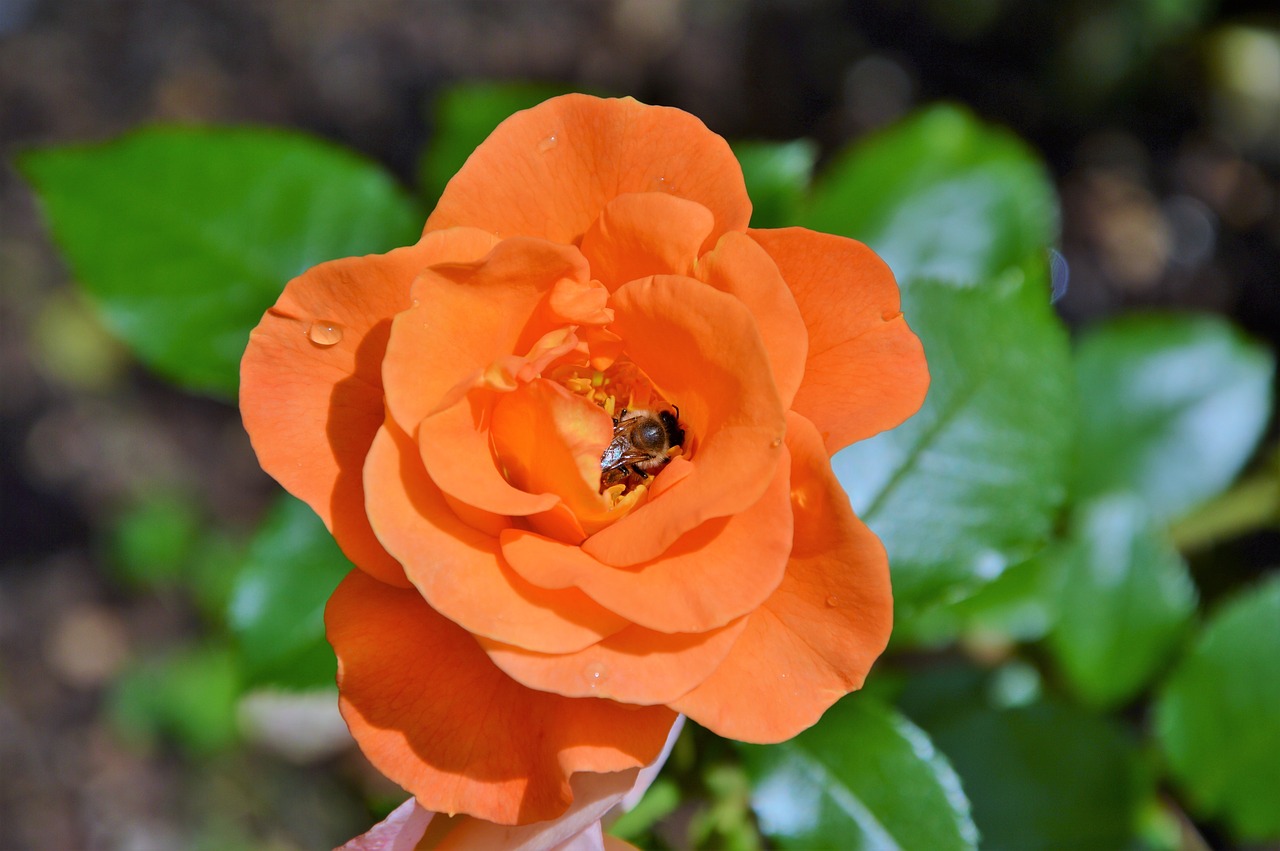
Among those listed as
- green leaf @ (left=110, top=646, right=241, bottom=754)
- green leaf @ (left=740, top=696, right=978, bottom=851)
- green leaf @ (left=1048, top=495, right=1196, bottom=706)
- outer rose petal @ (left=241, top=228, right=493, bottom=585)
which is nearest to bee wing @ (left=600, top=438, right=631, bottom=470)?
outer rose petal @ (left=241, top=228, right=493, bottom=585)

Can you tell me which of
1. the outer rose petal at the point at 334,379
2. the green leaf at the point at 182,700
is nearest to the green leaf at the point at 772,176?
the outer rose petal at the point at 334,379

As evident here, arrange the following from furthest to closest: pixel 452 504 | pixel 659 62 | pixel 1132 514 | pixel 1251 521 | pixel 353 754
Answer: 1. pixel 659 62
2. pixel 353 754
3. pixel 1251 521
4. pixel 1132 514
5. pixel 452 504

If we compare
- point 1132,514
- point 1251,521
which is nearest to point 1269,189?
point 1251,521

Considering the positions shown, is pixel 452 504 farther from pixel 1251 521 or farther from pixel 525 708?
pixel 1251 521

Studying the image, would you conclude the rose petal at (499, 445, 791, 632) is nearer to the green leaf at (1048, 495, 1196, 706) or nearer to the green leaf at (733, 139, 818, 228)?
the green leaf at (733, 139, 818, 228)

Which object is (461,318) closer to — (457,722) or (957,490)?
(457,722)

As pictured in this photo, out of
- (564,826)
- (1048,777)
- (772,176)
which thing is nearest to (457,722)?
(564,826)

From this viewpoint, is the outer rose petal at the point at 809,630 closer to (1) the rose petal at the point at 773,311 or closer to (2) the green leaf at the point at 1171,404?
(1) the rose petal at the point at 773,311

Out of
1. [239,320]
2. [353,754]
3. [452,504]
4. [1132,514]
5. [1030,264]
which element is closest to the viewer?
[452,504]
